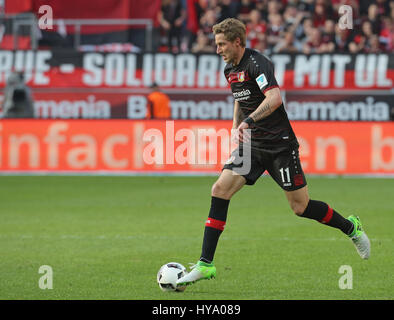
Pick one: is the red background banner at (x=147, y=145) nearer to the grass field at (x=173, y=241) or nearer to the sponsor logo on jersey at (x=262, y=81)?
the grass field at (x=173, y=241)

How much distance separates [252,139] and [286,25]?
16.3 metres

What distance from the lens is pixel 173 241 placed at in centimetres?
1010

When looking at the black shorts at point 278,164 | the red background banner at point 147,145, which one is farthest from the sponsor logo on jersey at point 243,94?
the red background banner at point 147,145

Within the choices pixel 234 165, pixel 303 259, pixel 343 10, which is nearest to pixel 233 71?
pixel 234 165

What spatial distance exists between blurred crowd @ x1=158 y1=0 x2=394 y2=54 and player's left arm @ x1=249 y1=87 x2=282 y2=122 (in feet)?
48.4

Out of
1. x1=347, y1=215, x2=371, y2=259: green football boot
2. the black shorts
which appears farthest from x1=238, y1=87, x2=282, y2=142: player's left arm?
x1=347, y1=215, x2=371, y2=259: green football boot

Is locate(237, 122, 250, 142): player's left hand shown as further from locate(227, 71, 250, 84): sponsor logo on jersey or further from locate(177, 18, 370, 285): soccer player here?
locate(227, 71, 250, 84): sponsor logo on jersey

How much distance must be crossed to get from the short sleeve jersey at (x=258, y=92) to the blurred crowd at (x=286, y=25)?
14.4m

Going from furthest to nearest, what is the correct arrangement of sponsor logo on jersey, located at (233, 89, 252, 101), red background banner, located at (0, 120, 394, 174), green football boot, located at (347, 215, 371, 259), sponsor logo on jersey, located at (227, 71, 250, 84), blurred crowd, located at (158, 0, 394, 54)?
blurred crowd, located at (158, 0, 394, 54) < red background banner, located at (0, 120, 394, 174) < green football boot, located at (347, 215, 371, 259) < sponsor logo on jersey, located at (233, 89, 252, 101) < sponsor logo on jersey, located at (227, 71, 250, 84)

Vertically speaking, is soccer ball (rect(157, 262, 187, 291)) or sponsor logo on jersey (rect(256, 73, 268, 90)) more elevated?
sponsor logo on jersey (rect(256, 73, 268, 90))

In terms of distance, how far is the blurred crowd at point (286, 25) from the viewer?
22969mm

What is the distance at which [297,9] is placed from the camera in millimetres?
24016

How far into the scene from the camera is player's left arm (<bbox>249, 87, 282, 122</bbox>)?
7.38m

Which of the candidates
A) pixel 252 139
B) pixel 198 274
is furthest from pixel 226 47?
pixel 198 274
